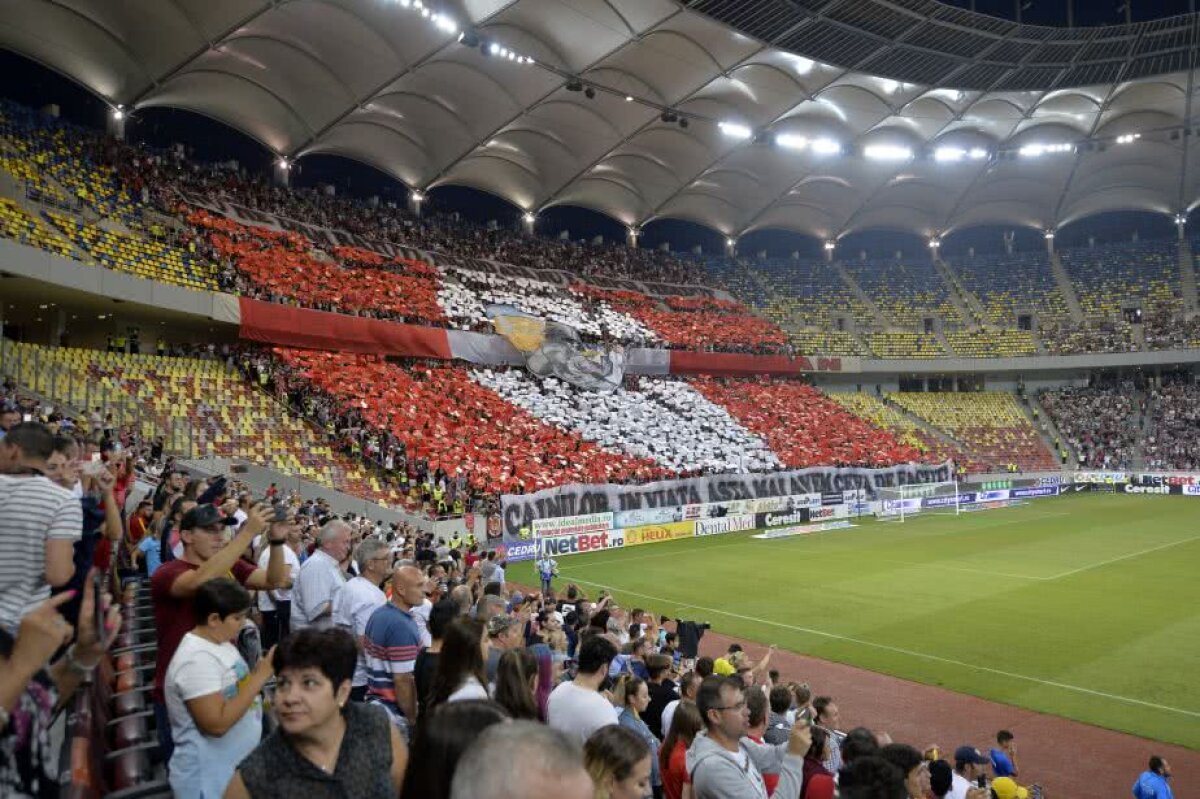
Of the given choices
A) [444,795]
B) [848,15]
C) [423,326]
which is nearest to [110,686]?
[444,795]

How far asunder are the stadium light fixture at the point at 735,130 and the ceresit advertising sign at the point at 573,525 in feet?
85.8

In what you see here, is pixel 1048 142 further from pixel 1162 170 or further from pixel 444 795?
pixel 444 795

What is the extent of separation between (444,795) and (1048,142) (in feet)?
207

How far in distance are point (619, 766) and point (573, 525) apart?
88.7ft

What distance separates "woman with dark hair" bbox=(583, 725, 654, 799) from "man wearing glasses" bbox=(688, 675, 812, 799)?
1133 millimetres

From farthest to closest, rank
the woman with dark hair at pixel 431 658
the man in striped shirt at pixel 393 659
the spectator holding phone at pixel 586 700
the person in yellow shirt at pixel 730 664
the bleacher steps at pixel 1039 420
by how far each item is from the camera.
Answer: the bleacher steps at pixel 1039 420, the person in yellow shirt at pixel 730 664, the man in striped shirt at pixel 393 659, the spectator holding phone at pixel 586 700, the woman with dark hair at pixel 431 658

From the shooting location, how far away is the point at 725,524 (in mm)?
35812

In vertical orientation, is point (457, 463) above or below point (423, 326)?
below

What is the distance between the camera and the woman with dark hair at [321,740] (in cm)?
284

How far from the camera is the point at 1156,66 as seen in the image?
151 ft

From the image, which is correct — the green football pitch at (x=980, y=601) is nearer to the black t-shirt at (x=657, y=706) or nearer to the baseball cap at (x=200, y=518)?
the black t-shirt at (x=657, y=706)

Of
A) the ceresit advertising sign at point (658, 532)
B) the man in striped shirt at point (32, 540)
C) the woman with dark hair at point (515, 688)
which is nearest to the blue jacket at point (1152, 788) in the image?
the woman with dark hair at point (515, 688)

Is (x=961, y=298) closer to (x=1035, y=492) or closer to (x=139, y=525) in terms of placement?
(x=1035, y=492)

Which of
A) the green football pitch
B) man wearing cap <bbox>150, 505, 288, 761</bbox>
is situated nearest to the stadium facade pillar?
the green football pitch
